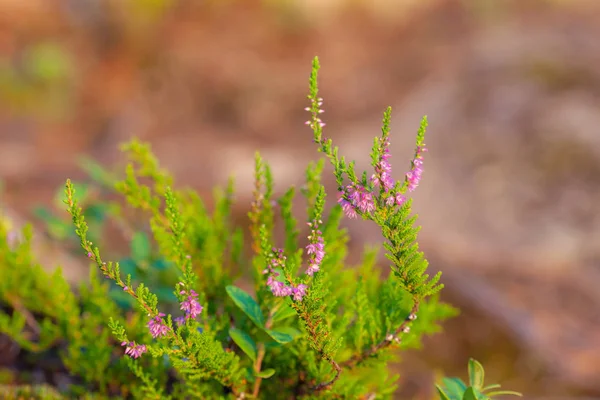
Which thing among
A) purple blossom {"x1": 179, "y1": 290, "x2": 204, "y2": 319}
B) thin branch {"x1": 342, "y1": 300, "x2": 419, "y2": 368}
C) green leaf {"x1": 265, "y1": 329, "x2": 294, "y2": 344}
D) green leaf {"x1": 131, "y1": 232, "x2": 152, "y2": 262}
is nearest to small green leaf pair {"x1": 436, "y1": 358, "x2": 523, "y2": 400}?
thin branch {"x1": 342, "y1": 300, "x2": 419, "y2": 368}

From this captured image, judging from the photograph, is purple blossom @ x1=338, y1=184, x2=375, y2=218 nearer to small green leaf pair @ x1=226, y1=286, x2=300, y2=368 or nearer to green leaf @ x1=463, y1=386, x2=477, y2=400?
small green leaf pair @ x1=226, y1=286, x2=300, y2=368

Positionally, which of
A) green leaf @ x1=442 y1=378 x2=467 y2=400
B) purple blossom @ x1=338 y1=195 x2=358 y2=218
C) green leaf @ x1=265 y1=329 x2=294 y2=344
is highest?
purple blossom @ x1=338 y1=195 x2=358 y2=218

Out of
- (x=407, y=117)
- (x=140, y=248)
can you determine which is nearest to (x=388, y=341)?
(x=140, y=248)

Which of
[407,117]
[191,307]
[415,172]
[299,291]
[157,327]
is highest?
[407,117]

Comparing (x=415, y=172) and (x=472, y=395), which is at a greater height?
(x=415, y=172)

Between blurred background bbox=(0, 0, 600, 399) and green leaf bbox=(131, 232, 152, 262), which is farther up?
blurred background bbox=(0, 0, 600, 399)

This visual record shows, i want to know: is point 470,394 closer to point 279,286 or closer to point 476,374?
point 476,374
